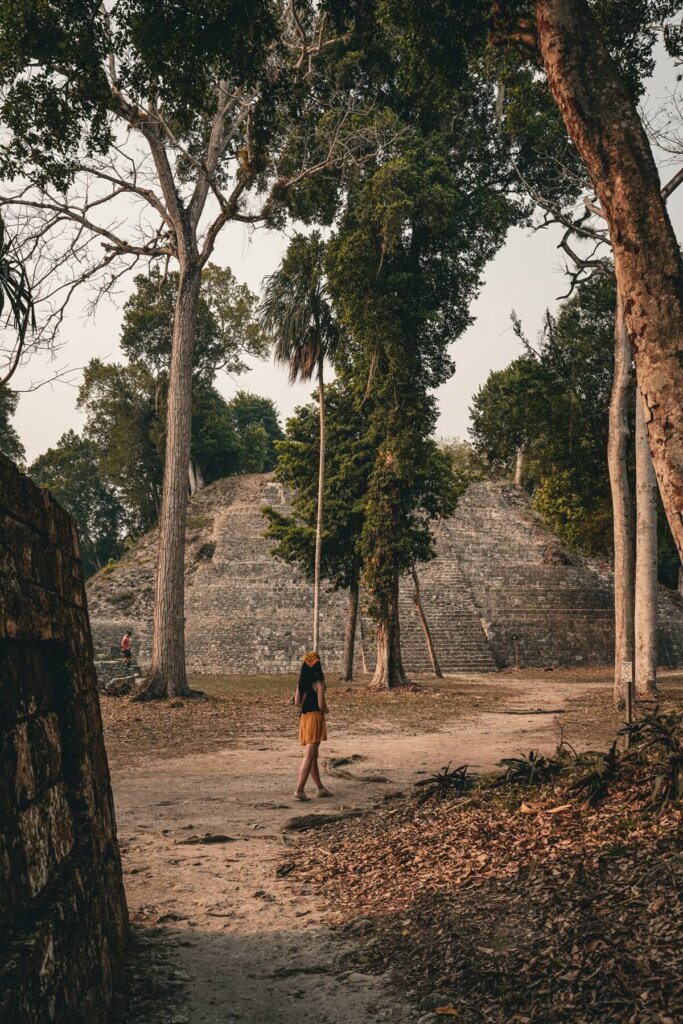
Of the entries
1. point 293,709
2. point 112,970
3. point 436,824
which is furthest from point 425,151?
point 112,970

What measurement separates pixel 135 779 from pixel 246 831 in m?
2.74

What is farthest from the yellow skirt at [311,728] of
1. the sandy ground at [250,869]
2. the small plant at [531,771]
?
the small plant at [531,771]

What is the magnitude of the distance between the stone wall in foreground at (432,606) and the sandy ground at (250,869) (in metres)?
14.7

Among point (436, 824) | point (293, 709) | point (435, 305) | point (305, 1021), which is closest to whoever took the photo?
point (305, 1021)

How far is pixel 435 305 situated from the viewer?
20672 millimetres

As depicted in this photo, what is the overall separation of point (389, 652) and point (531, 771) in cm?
1468

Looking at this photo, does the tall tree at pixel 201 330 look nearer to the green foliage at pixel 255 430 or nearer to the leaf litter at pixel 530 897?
the green foliage at pixel 255 430

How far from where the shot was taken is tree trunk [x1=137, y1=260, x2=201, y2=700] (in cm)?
1723

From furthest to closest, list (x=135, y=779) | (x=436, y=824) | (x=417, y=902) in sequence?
1. (x=135, y=779)
2. (x=436, y=824)
3. (x=417, y=902)

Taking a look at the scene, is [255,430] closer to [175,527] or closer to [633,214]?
[175,527]

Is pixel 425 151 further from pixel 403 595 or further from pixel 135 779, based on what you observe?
pixel 403 595

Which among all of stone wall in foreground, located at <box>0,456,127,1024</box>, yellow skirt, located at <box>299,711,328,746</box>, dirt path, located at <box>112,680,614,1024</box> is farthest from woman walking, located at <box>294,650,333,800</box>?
stone wall in foreground, located at <box>0,456,127,1024</box>

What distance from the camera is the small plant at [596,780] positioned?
5.46 m

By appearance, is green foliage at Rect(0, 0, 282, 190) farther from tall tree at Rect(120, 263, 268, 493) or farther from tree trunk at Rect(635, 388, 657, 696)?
tall tree at Rect(120, 263, 268, 493)
